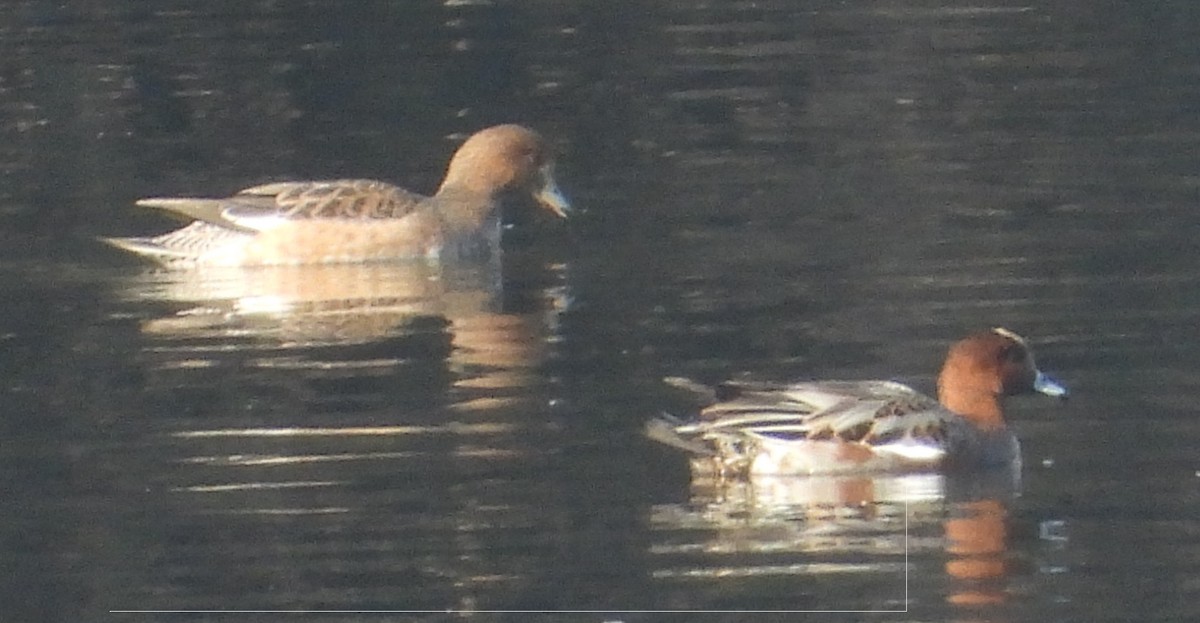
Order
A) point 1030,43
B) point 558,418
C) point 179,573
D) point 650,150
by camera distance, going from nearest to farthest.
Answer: point 179,573, point 558,418, point 650,150, point 1030,43

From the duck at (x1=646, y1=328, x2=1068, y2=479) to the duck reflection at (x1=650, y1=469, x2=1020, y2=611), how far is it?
0.18ft

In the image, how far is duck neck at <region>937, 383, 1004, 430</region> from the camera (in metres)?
12.0

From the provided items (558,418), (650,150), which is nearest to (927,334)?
(558,418)

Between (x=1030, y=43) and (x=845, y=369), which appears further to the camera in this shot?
(x=1030, y=43)

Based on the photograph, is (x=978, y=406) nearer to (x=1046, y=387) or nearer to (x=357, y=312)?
(x=1046, y=387)

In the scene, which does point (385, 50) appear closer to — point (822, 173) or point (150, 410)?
point (822, 173)

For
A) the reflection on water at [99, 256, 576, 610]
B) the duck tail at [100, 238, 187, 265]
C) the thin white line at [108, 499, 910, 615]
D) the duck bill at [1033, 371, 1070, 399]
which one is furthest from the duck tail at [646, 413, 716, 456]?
the duck tail at [100, 238, 187, 265]

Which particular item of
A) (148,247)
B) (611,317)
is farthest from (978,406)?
(148,247)

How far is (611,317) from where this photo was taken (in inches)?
587

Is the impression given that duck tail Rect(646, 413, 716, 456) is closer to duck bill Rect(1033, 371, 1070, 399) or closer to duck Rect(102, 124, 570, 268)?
duck bill Rect(1033, 371, 1070, 399)

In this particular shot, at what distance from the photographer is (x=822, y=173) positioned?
1856cm

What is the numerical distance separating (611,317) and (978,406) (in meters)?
3.15

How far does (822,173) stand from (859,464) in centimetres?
692

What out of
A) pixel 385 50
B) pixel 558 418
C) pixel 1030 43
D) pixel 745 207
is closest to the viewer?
pixel 558 418
